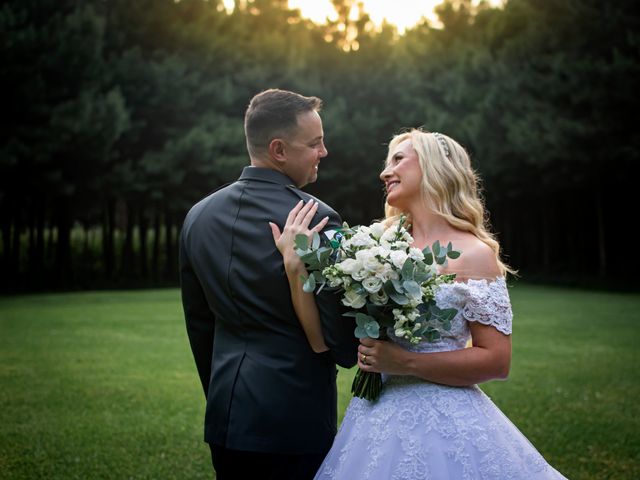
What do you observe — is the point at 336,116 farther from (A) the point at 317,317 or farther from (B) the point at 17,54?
(A) the point at 317,317

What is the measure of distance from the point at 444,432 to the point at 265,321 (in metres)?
0.97

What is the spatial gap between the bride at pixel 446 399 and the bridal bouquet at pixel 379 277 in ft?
0.49

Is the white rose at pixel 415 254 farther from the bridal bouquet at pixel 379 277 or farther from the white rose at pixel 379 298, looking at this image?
the white rose at pixel 379 298

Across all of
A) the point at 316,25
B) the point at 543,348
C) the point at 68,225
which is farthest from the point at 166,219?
the point at 543,348

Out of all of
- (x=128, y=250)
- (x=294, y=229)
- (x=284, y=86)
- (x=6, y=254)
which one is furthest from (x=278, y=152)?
(x=284, y=86)

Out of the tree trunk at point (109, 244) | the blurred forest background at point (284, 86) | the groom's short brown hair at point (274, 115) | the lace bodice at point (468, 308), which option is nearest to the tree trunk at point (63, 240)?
the blurred forest background at point (284, 86)

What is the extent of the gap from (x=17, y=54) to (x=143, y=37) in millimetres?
9380

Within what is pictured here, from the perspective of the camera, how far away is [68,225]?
106 feet

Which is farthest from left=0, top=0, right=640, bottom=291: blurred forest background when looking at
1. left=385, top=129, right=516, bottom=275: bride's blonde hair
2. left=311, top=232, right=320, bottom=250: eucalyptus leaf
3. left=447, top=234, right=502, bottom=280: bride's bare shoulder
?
left=311, top=232, right=320, bottom=250: eucalyptus leaf

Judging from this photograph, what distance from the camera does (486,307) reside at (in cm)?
345

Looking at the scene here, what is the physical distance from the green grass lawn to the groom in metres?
3.72

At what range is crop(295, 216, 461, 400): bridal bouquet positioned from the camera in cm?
303

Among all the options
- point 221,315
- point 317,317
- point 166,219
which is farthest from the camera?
point 166,219

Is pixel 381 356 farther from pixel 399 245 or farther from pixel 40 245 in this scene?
pixel 40 245
